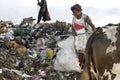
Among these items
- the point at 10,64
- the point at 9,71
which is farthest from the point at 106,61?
the point at 10,64

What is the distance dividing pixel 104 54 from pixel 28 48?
7797 mm

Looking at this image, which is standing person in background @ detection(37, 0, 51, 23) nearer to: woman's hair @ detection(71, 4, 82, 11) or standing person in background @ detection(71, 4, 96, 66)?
standing person in background @ detection(71, 4, 96, 66)

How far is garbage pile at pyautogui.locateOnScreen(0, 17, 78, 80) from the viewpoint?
11539 millimetres

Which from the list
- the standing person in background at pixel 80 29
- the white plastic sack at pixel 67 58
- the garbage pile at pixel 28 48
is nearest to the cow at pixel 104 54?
the standing person in background at pixel 80 29

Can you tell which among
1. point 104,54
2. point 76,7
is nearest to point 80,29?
point 76,7

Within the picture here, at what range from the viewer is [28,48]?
1416 cm

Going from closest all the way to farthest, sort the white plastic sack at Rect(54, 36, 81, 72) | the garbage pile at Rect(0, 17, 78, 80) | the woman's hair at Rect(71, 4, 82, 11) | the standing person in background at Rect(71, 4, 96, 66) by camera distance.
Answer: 1. the woman's hair at Rect(71, 4, 82, 11)
2. the standing person in background at Rect(71, 4, 96, 66)
3. the white plastic sack at Rect(54, 36, 81, 72)
4. the garbage pile at Rect(0, 17, 78, 80)

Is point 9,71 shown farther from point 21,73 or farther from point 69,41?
point 69,41

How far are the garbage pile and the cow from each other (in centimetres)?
443

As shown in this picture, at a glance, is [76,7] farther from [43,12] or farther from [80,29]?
[43,12]

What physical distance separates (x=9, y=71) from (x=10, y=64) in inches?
34.2

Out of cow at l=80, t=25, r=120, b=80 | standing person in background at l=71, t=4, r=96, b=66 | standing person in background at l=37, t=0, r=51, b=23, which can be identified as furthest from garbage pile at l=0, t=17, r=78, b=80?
cow at l=80, t=25, r=120, b=80

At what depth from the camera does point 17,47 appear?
13.6 m

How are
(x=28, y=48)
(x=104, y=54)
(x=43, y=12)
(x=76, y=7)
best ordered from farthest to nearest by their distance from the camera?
(x=43, y=12) → (x=28, y=48) → (x=76, y=7) → (x=104, y=54)
